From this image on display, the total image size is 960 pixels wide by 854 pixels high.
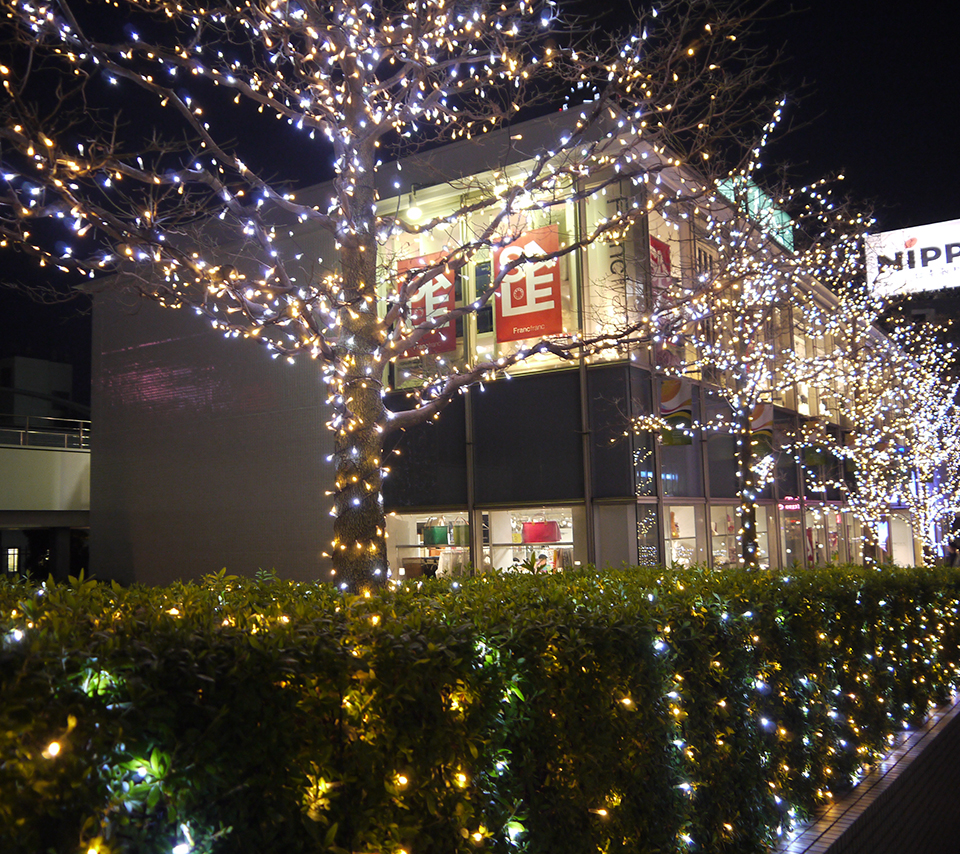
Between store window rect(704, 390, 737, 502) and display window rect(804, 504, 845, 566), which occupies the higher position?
store window rect(704, 390, 737, 502)

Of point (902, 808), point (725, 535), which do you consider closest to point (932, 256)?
point (725, 535)

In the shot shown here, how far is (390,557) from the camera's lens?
16328 mm

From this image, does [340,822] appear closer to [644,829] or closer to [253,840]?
[253,840]

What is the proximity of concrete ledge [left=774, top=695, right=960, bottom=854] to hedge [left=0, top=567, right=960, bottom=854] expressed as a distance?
21 centimetres

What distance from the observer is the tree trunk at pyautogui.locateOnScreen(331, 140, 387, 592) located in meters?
7.53

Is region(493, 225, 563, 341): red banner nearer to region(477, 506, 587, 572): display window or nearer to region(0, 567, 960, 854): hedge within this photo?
region(477, 506, 587, 572): display window

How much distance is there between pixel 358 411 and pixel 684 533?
965 centimetres

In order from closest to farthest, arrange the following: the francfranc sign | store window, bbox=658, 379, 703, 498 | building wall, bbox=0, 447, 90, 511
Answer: store window, bbox=658, 379, 703, 498
building wall, bbox=0, 447, 90, 511
the francfranc sign

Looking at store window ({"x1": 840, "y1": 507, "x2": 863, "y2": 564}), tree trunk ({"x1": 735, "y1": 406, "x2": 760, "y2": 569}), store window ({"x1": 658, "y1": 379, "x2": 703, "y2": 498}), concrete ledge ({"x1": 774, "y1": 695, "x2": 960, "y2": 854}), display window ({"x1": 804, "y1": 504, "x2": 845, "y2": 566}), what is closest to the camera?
concrete ledge ({"x1": 774, "y1": 695, "x2": 960, "y2": 854})

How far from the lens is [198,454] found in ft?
59.9

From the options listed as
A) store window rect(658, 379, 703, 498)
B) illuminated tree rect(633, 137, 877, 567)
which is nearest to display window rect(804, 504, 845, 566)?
illuminated tree rect(633, 137, 877, 567)

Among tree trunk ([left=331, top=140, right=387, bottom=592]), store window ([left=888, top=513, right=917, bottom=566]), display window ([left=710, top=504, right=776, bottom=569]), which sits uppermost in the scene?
tree trunk ([left=331, top=140, right=387, bottom=592])

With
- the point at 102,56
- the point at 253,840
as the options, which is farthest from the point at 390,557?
the point at 253,840

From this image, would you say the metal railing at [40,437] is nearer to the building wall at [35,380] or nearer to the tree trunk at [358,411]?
the tree trunk at [358,411]
